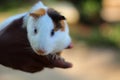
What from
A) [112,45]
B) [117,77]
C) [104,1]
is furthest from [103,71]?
[104,1]

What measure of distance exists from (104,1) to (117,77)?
4.79 feet

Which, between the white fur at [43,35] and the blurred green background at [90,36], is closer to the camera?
the white fur at [43,35]

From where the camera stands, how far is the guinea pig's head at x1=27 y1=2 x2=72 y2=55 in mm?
670

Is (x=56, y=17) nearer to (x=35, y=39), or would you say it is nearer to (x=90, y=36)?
(x=35, y=39)

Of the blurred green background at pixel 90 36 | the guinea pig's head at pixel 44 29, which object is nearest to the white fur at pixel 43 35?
the guinea pig's head at pixel 44 29

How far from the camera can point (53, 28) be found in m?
0.68

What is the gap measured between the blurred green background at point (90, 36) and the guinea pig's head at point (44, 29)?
2.52 m

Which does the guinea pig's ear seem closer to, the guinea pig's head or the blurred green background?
the guinea pig's head

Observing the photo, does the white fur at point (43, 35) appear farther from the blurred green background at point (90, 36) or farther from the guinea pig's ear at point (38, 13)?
the blurred green background at point (90, 36)

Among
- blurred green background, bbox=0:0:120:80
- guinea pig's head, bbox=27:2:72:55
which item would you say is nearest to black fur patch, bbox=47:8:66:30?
guinea pig's head, bbox=27:2:72:55

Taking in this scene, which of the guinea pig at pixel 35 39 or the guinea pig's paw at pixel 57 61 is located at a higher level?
the guinea pig at pixel 35 39

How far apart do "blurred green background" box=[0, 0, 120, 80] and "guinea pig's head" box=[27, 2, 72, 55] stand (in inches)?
99.4

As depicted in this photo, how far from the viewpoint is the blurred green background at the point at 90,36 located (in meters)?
3.47

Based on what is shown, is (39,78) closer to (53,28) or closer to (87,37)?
(87,37)
